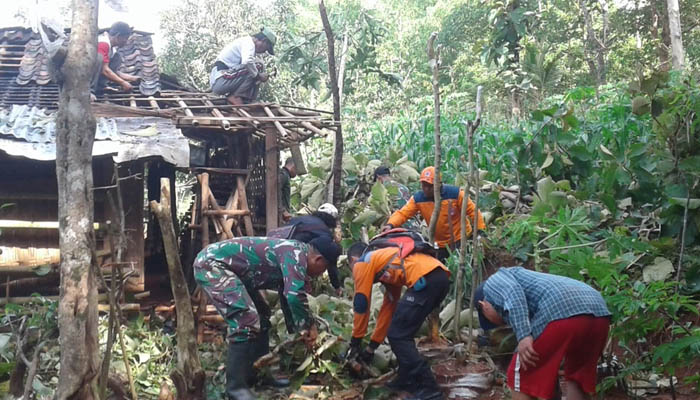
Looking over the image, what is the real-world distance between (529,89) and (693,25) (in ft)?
17.2

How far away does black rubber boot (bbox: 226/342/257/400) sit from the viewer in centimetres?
499

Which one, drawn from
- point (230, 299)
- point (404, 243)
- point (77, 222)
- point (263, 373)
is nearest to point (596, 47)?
point (404, 243)

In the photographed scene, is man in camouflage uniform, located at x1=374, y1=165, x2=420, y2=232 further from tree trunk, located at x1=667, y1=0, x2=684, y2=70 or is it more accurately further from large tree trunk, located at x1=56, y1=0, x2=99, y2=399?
tree trunk, located at x1=667, y1=0, x2=684, y2=70

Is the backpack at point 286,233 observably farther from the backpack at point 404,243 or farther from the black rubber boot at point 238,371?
the black rubber boot at point 238,371

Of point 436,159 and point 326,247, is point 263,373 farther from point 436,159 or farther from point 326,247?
point 436,159

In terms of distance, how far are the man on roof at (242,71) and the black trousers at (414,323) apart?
4.44 metres

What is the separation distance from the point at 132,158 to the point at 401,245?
2950 millimetres

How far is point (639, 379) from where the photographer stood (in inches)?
192

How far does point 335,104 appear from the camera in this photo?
7.65 meters

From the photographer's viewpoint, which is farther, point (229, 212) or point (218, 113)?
point (218, 113)

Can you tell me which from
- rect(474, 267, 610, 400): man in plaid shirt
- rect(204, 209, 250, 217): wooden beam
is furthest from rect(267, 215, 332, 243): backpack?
rect(204, 209, 250, 217): wooden beam

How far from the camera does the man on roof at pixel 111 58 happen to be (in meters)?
8.03

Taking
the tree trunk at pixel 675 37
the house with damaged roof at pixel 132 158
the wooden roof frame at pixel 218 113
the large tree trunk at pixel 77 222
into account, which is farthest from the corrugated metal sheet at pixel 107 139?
the tree trunk at pixel 675 37

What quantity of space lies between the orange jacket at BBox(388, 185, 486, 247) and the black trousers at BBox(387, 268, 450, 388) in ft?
5.63
